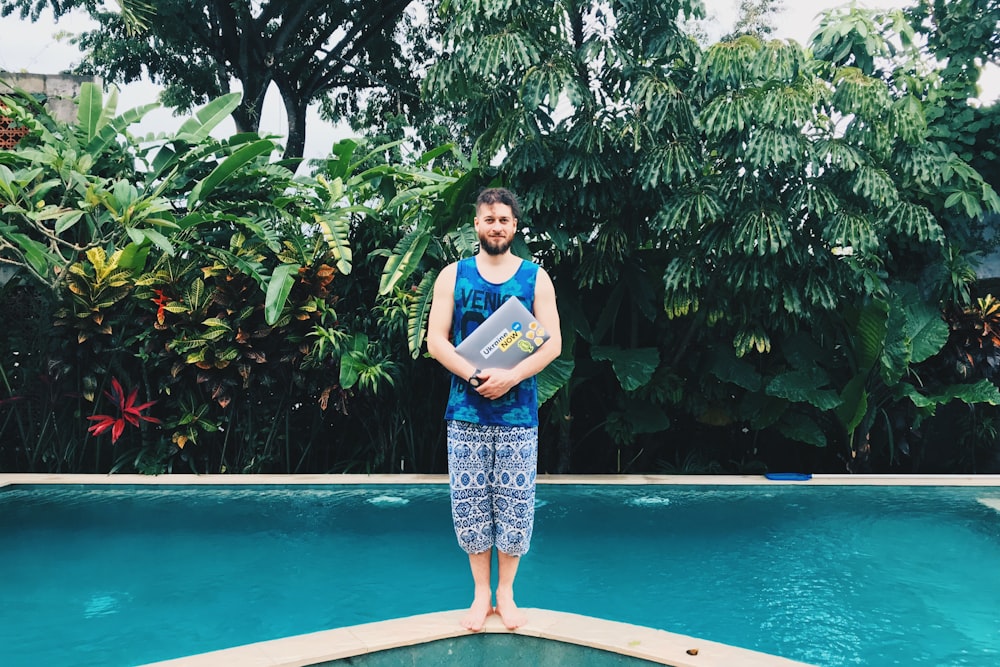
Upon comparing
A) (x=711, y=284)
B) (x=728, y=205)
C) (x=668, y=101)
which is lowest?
(x=711, y=284)

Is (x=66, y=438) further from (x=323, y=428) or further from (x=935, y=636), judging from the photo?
(x=935, y=636)

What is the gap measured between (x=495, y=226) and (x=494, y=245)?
0.20 feet

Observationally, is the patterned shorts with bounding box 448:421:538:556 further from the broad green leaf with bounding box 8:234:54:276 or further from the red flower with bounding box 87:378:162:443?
the broad green leaf with bounding box 8:234:54:276

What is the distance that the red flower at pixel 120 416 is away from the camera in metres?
5.93

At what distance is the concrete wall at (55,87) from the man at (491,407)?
6126 mm

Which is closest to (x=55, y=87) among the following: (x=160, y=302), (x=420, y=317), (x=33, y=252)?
(x=33, y=252)

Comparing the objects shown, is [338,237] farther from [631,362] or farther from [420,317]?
[631,362]

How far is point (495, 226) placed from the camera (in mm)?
2766

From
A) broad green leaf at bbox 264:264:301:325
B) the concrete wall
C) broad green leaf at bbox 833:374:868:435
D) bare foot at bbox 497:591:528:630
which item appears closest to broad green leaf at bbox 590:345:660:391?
broad green leaf at bbox 833:374:868:435

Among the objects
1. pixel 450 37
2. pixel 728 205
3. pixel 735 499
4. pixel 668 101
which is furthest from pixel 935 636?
pixel 450 37

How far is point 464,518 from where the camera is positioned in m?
2.88

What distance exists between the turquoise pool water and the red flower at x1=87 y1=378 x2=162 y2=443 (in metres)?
0.40

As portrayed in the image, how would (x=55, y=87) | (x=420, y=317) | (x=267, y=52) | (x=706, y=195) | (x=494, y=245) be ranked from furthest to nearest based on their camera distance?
(x=267, y=52) < (x=55, y=87) < (x=420, y=317) < (x=706, y=195) < (x=494, y=245)

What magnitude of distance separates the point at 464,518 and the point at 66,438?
15.0 ft
